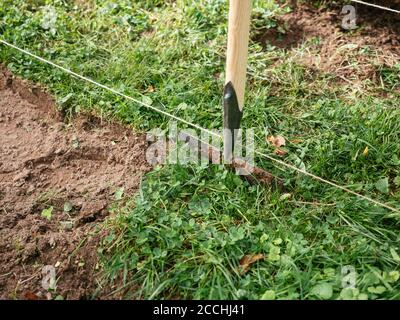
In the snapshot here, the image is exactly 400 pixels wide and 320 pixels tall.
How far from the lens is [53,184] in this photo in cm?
244

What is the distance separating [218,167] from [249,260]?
55 cm

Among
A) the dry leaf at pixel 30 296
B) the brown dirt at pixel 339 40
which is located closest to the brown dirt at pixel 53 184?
the dry leaf at pixel 30 296

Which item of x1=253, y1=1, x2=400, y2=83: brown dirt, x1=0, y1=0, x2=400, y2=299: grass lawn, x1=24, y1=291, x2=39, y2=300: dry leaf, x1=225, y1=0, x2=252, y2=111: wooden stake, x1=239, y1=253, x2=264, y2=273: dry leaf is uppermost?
x1=225, y1=0, x2=252, y2=111: wooden stake

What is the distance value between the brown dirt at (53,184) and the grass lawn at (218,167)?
10 cm

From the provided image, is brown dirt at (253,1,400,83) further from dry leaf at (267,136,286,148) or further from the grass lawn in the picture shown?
dry leaf at (267,136,286,148)

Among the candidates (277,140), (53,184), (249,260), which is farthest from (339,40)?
(53,184)

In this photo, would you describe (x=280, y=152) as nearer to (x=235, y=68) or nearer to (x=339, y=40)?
(x=235, y=68)

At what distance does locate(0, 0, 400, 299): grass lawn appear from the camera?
2.01 metres

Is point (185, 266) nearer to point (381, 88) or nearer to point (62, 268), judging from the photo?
point (62, 268)

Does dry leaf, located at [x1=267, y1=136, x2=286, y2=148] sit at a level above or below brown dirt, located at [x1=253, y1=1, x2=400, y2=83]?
below

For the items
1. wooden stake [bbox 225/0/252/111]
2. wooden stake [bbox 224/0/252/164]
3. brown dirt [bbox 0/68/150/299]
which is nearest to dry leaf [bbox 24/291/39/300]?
brown dirt [bbox 0/68/150/299]

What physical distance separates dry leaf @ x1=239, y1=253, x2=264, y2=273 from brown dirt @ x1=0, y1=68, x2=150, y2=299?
0.64 meters

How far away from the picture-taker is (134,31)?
335 cm

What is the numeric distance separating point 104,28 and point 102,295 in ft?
6.82
